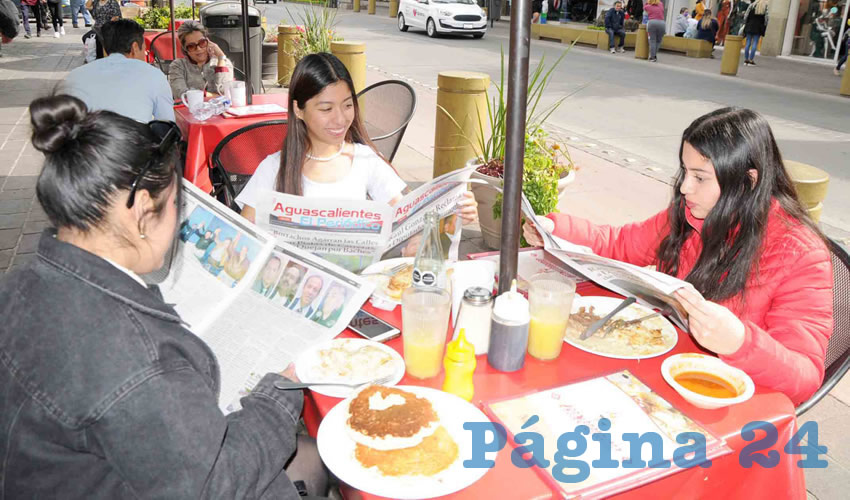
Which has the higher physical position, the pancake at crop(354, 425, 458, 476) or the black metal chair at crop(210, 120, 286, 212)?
the black metal chair at crop(210, 120, 286, 212)

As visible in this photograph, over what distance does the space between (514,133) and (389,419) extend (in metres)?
0.71

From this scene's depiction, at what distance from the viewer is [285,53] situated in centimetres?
1081

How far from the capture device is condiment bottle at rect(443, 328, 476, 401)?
4.72 ft

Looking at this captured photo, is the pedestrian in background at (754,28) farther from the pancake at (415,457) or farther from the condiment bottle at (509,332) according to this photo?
the pancake at (415,457)

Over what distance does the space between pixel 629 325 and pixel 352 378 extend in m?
0.84

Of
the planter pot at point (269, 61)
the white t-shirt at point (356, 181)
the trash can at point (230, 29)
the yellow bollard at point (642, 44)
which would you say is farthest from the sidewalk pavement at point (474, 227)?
the yellow bollard at point (642, 44)

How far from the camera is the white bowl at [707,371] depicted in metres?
1.44

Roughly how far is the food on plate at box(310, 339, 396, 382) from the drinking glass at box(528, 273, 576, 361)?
0.38 m

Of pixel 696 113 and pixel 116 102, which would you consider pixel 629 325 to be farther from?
pixel 696 113

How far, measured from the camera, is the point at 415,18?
2130cm

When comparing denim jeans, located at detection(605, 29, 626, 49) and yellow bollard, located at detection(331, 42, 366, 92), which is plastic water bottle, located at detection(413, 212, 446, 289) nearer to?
yellow bollard, located at detection(331, 42, 366, 92)

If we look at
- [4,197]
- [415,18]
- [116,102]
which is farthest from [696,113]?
[415,18]

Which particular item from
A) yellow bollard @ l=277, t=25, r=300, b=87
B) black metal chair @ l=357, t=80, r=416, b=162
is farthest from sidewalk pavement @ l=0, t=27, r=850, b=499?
yellow bollard @ l=277, t=25, r=300, b=87

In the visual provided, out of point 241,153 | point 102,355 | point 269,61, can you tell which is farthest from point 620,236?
point 269,61
